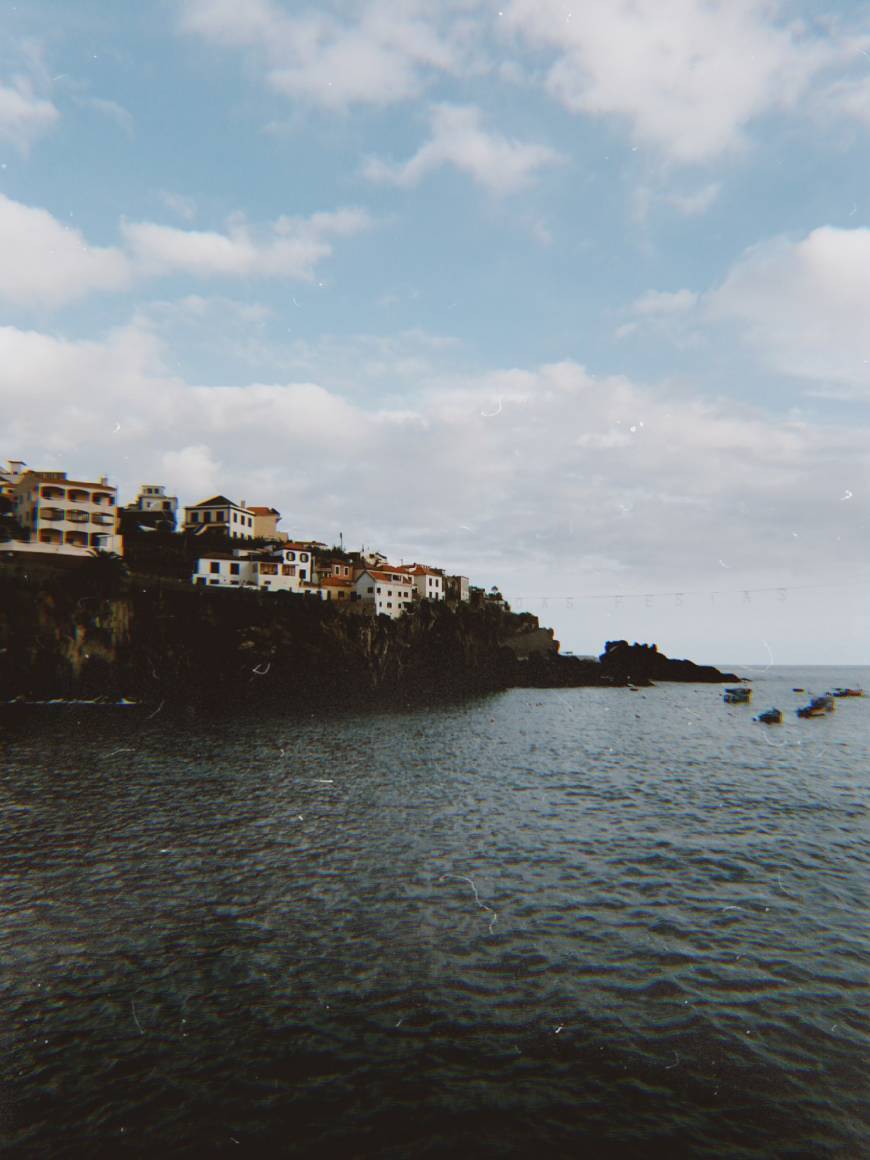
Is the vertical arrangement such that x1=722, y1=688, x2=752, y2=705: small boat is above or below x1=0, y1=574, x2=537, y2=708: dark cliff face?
below

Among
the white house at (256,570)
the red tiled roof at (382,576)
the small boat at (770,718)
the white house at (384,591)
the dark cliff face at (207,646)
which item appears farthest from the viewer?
the red tiled roof at (382,576)

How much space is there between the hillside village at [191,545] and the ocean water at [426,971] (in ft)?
232

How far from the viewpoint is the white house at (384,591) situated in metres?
130

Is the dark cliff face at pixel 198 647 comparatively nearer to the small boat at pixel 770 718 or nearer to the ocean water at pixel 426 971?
the ocean water at pixel 426 971

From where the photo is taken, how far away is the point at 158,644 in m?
90.5

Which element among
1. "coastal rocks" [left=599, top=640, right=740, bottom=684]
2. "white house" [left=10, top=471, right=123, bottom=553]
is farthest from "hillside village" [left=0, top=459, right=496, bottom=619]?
"coastal rocks" [left=599, top=640, right=740, bottom=684]

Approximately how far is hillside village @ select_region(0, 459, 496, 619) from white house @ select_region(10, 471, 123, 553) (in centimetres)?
15

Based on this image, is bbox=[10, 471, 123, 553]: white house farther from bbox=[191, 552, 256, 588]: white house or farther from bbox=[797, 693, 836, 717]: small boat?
bbox=[797, 693, 836, 717]: small boat

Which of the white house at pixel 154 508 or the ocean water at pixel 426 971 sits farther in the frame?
the white house at pixel 154 508

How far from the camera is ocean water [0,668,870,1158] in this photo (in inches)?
513

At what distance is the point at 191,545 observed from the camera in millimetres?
A: 118562

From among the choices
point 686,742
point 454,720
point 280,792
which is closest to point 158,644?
point 454,720

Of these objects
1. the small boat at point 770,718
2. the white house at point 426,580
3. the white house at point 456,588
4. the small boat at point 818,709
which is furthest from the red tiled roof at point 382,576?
the small boat at point 818,709

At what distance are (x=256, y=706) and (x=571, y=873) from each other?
213 feet
